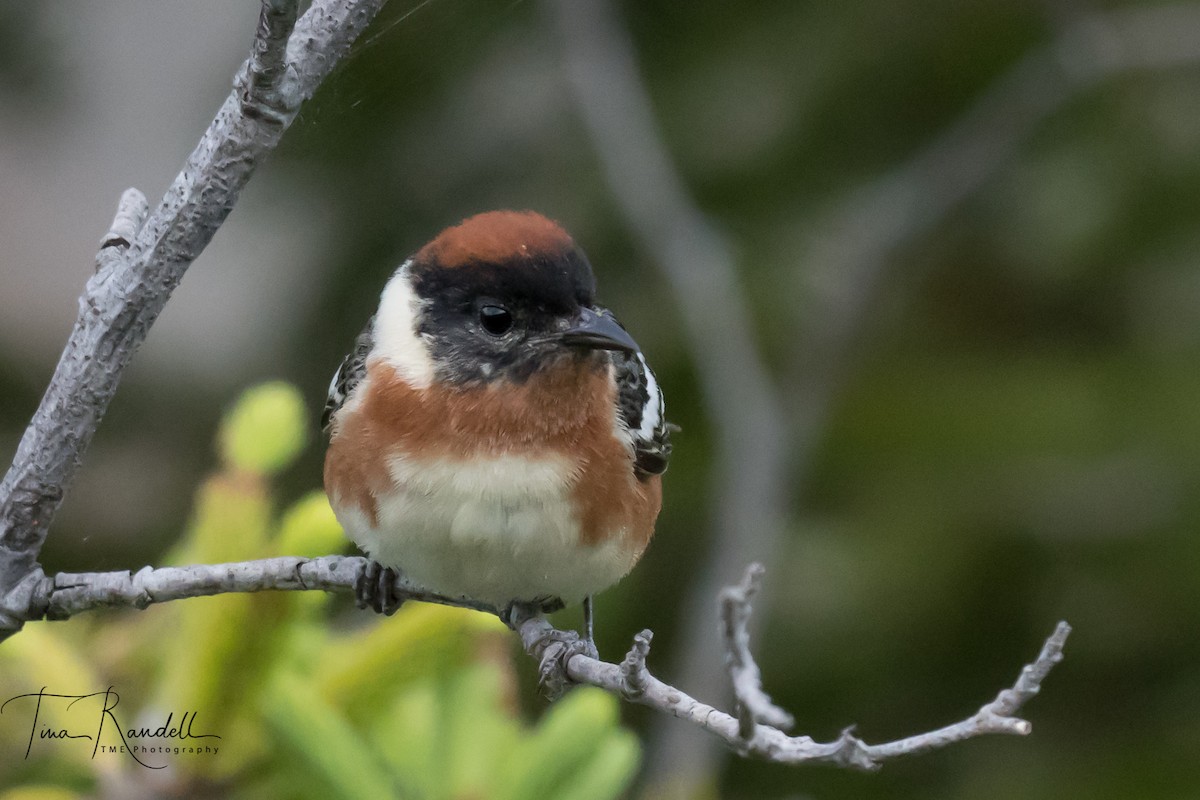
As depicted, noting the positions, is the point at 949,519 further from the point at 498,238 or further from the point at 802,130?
the point at 498,238

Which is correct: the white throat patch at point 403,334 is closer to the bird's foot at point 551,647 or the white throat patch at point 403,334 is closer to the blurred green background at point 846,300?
the bird's foot at point 551,647

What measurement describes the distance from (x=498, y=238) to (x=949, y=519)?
2.15 meters

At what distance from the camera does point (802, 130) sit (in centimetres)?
401

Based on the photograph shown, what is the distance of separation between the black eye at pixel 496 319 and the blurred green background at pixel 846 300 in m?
1.21

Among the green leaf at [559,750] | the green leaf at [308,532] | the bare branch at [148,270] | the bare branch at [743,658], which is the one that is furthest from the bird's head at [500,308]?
the bare branch at [743,658]

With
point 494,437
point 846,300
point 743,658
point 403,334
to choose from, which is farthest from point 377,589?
point 846,300

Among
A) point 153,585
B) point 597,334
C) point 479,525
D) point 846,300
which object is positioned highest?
point 846,300

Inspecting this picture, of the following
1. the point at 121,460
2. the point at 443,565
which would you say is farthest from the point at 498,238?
the point at 121,460

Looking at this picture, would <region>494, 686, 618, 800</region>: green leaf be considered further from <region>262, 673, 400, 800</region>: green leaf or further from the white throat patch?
the white throat patch

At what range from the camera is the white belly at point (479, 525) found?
195cm

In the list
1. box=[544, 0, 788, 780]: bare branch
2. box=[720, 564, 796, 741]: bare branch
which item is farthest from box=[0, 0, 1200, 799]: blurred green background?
box=[720, 564, 796, 741]: bare branch

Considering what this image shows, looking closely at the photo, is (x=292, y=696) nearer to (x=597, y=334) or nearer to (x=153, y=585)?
(x=153, y=585)

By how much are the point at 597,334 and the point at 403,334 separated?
380mm

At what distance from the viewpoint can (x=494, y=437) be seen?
200 cm
